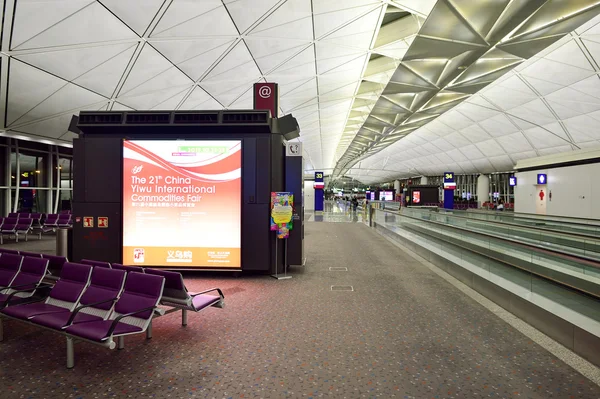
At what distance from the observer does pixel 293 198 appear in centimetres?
845

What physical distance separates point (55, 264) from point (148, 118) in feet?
13.2

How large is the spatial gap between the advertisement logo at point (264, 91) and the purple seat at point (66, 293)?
6582 mm

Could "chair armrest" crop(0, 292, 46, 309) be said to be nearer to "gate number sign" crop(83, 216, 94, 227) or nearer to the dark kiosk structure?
the dark kiosk structure

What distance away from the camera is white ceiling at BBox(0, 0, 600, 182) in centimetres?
988

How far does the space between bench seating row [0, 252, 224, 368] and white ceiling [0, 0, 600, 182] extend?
7.47 metres

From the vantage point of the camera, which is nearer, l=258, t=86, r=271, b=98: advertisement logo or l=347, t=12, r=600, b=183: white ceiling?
l=258, t=86, r=271, b=98: advertisement logo

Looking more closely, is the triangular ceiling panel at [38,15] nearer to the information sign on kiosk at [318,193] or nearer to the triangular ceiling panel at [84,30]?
the triangular ceiling panel at [84,30]

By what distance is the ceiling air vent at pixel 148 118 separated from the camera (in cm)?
812

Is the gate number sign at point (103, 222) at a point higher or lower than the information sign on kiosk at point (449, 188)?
lower

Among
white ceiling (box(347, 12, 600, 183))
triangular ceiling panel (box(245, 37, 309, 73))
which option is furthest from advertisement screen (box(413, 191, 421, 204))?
triangular ceiling panel (box(245, 37, 309, 73))

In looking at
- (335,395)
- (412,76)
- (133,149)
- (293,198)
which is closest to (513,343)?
(335,395)

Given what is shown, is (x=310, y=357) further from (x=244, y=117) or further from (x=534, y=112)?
(x=534, y=112)

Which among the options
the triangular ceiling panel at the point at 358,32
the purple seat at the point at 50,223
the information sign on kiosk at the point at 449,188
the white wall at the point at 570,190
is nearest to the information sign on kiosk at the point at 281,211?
the triangular ceiling panel at the point at 358,32

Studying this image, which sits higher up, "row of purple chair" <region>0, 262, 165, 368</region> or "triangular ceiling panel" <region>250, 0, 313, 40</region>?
"triangular ceiling panel" <region>250, 0, 313, 40</region>
